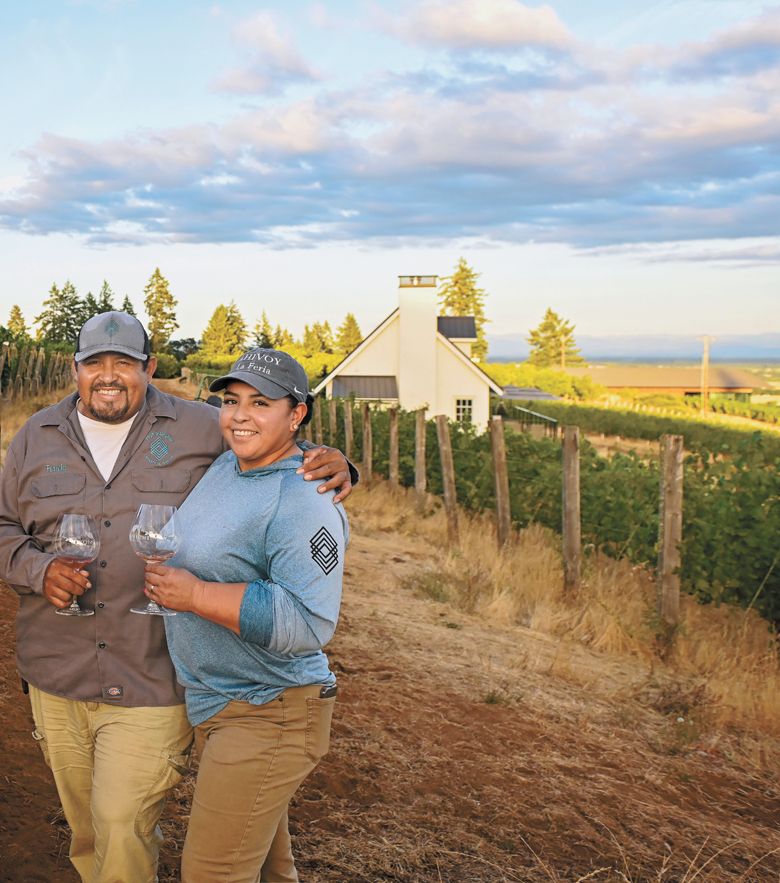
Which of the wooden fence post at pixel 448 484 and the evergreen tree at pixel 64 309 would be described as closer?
the wooden fence post at pixel 448 484

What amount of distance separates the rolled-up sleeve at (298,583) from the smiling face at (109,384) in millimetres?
774

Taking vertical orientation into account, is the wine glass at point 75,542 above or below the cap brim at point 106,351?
below

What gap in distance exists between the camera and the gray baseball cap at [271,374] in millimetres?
2932

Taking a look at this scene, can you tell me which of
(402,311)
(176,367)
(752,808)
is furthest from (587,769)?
(176,367)

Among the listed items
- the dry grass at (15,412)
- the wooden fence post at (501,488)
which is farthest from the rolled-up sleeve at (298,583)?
the dry grass at (15,412)

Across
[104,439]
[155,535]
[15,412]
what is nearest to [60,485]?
[104,439]

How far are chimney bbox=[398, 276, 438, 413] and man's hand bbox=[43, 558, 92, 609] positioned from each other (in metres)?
35.2

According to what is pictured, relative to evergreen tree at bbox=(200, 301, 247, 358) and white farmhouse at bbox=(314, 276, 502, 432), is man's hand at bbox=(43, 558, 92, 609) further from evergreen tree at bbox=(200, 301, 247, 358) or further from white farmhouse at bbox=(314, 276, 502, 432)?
evergreen tree at bbox=(200, 301, 247, 358)

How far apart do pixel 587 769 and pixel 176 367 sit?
71544mm

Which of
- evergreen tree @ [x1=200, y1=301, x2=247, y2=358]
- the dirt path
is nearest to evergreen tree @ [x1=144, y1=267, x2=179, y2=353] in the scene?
evergreen tree @ [x1=200, y1=301, x2=247, y2=358]

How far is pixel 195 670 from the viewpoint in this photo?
293 centimetres

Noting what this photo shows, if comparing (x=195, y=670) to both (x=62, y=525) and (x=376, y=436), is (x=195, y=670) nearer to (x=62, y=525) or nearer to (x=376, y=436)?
(x=62, y=525)

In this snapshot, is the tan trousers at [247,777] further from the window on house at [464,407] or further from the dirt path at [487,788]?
the window on house at [464,407]

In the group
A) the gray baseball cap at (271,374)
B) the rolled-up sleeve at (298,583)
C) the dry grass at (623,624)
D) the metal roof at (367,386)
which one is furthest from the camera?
the metal roof at (367,386)
